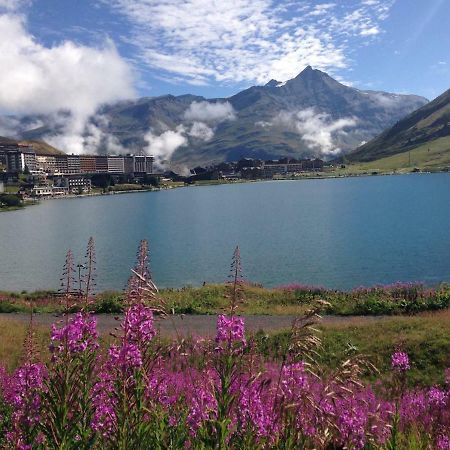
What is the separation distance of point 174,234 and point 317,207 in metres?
59.6

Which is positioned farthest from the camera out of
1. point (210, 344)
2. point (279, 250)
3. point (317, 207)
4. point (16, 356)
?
point (317, 207)

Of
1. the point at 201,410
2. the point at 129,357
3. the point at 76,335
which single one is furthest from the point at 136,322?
the point at 201,410

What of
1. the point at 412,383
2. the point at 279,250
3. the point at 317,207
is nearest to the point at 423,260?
the point at 279,250

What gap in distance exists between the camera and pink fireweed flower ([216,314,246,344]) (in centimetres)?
499

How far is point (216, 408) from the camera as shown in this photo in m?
5.36

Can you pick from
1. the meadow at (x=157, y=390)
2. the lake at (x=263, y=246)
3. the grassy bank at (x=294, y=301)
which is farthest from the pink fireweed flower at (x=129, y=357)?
the lake at (x=263, y=246)

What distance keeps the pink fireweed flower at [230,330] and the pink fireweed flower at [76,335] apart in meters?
1.51

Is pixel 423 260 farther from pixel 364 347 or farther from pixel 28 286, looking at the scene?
pixel 28 286

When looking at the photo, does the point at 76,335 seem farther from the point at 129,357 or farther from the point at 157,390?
the point at 157,390

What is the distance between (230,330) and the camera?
5027 millimetres

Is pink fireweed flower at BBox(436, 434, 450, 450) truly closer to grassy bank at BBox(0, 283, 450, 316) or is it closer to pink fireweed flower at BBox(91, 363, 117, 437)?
pink fireweed flower at BBox(91, 363, 117, 437)

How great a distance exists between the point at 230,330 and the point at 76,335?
170cm

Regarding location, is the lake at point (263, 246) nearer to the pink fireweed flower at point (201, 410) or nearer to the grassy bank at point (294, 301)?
the grassy bank at point (294, 301)

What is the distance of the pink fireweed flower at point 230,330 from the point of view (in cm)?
499
